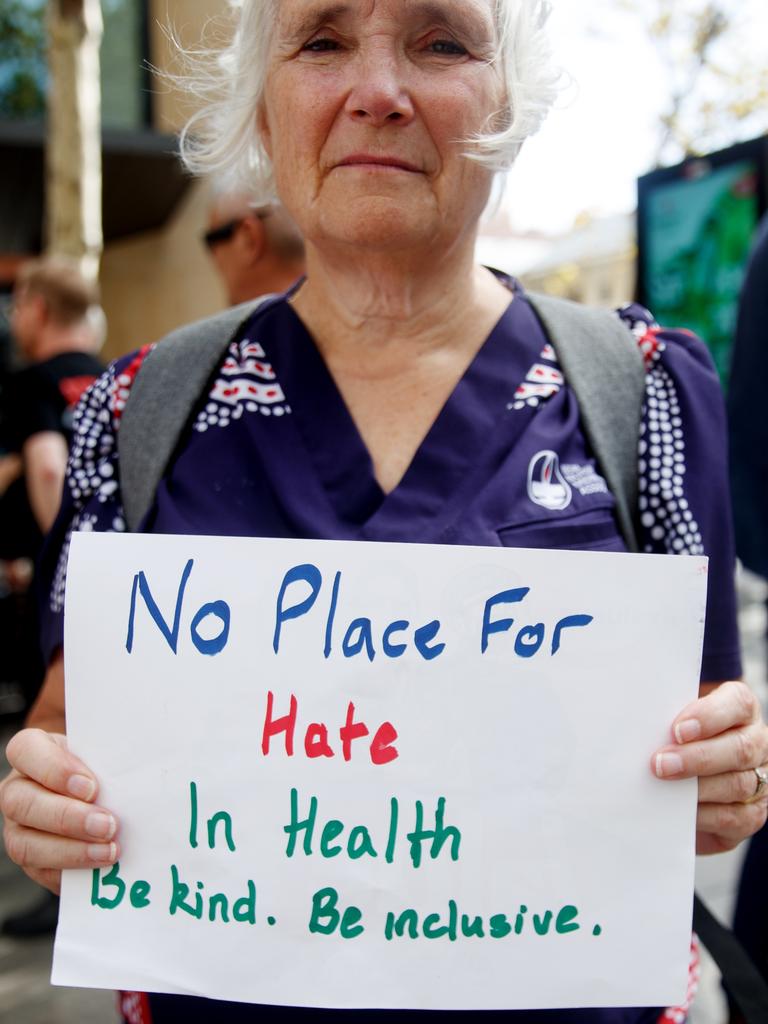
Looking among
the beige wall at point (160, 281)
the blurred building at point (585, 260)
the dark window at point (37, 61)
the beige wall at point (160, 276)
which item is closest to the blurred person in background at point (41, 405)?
the beige wall at point (160, 281)

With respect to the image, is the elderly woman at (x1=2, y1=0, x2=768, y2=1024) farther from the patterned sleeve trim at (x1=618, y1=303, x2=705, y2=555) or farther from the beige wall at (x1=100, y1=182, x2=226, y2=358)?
the beige wall at (x1=100, y1=182, x2=226, y2=358)

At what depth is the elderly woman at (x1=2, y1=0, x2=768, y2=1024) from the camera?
103cm

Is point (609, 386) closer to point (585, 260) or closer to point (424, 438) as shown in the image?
point (424, 438)

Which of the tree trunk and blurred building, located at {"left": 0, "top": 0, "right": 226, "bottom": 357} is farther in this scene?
blurred building, located at {"left": 0, "top": 0, "right": 226, "bottom": 357}

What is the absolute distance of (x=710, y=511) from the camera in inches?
45.2

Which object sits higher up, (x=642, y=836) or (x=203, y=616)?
(x=203, y=616)

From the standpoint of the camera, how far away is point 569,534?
111 cm

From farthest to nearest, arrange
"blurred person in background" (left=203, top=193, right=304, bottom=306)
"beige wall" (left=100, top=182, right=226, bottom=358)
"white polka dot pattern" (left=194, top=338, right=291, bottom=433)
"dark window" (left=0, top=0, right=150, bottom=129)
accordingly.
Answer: "beige wall" (left=100, top=182, right=226, bottom=358) → "dark window" (left=0, top=0, right=150, bottom=129) → "blurred person in background" (left=203, top=193, right=304, bottom=306) → "white polka dot pattern" (left=194, top=338, right=291, bottom=433)

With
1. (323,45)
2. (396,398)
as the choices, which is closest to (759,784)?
(396,398)

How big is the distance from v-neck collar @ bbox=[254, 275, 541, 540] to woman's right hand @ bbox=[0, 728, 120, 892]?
1.33 ft

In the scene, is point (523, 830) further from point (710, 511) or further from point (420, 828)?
point (710, 511)

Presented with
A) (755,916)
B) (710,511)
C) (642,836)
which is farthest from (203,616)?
(755,916)

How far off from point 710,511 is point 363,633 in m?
0.47

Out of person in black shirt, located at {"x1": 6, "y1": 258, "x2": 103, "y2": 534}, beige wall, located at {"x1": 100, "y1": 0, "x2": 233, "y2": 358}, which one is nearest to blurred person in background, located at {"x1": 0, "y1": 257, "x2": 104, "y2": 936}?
person in black shirt, located at {"x1": 6, "y1": 258, "x2": 103, "y2": 534}
